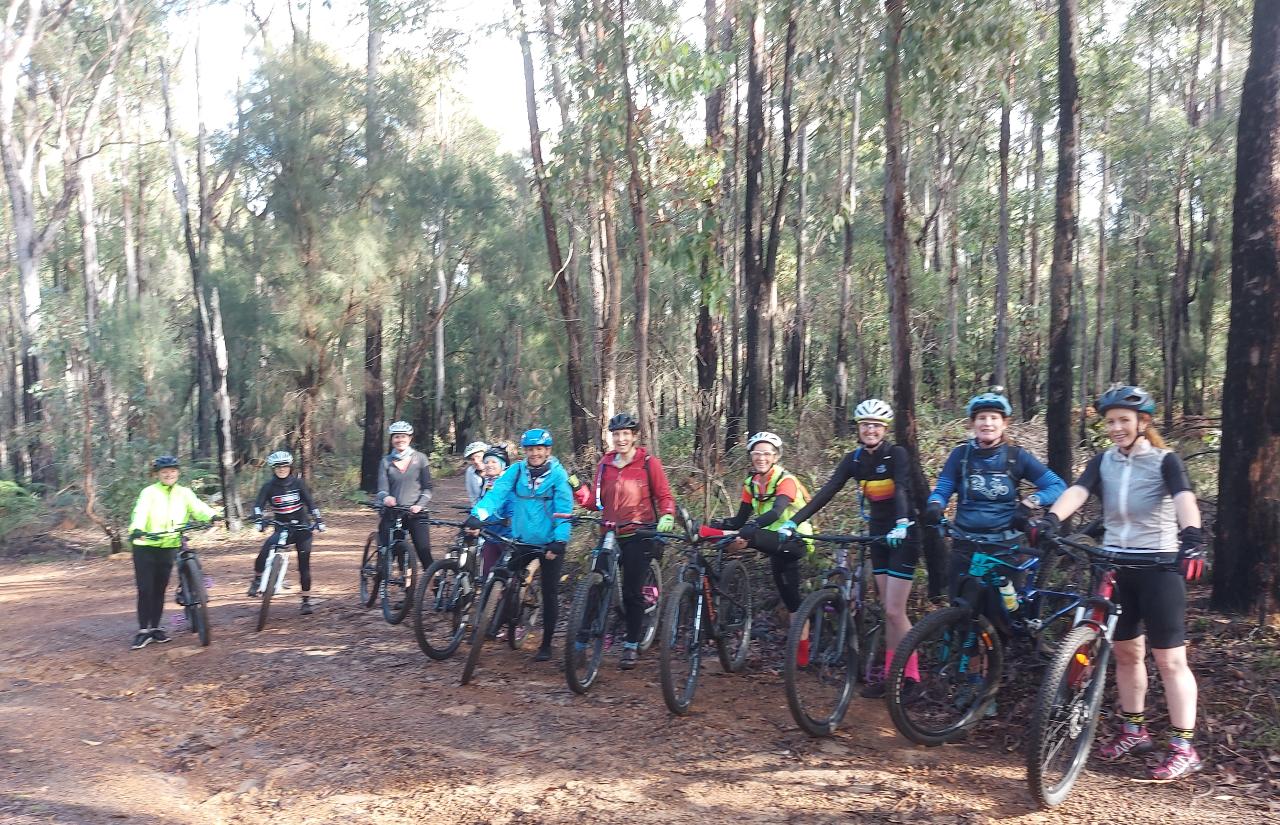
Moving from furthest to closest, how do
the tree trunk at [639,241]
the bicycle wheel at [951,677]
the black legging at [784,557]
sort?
the tree trunk at [639,241] < the black legging at [784,557] < the bicycle wheel at [951,677]

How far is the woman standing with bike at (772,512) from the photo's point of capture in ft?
21.6

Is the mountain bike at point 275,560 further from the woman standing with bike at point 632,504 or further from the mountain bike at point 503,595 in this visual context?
the woman standing with bike at point 632,504

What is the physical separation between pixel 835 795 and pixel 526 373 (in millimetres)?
34190

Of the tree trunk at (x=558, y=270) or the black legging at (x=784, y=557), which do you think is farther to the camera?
the tree trunk at (x=558, y=270)

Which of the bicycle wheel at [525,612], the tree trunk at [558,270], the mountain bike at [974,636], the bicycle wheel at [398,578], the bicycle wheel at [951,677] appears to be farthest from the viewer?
the tree trunk at [558,270]

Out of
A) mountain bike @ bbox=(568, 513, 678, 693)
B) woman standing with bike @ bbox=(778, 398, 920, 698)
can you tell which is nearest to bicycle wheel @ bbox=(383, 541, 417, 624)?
mountain bike @ bbox=(568, 513, 678, 693)

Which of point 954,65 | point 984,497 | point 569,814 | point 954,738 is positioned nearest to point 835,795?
point 954,738

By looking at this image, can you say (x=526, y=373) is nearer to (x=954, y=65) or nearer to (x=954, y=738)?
(x=954, y=65)

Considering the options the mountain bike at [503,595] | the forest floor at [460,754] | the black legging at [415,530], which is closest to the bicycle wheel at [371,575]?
the black legging at [415,530]

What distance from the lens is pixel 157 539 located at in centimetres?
877

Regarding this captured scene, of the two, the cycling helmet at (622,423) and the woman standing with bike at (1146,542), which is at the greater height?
the cycling helmet at (622,423)

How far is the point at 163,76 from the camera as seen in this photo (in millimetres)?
21531

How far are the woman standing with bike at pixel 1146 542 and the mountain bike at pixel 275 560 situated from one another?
7279mm

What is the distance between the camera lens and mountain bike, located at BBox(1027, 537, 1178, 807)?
4613 millimetres
